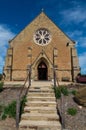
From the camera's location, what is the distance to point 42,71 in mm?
27406

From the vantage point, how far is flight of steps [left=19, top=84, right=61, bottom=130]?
29.6 feet

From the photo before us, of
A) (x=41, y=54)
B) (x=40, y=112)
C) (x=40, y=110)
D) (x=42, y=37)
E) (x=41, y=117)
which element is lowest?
(x=41, y=117)

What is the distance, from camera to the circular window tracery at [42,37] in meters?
26.8

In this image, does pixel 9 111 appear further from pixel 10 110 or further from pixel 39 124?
pixel 39 124

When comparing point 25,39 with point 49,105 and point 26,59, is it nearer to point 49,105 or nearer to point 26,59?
point 26,59

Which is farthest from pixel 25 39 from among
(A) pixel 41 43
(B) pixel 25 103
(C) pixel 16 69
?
(B) pixel 25 103

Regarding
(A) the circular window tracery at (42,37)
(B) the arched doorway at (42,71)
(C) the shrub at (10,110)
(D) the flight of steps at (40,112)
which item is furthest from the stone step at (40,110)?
(A) the circular window tracery at (42,37)

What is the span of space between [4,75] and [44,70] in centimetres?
569

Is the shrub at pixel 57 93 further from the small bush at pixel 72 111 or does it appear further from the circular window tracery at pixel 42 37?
the circular window tracery at pixel 42 37

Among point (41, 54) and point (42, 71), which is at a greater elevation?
point (41, 54)

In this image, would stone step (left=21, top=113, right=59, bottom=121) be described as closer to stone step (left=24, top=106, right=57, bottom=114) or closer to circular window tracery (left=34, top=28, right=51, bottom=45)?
stone step (left=24, top=106, right=57, bottom=114)

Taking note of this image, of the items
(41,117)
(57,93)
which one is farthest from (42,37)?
(41,117)

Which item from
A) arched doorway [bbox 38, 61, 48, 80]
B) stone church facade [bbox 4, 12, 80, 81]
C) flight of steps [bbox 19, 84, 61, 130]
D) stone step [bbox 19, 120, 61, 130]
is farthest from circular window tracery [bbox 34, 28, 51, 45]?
stone step [bbox 19, 120, 61, 130]

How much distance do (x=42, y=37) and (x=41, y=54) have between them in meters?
2.83
